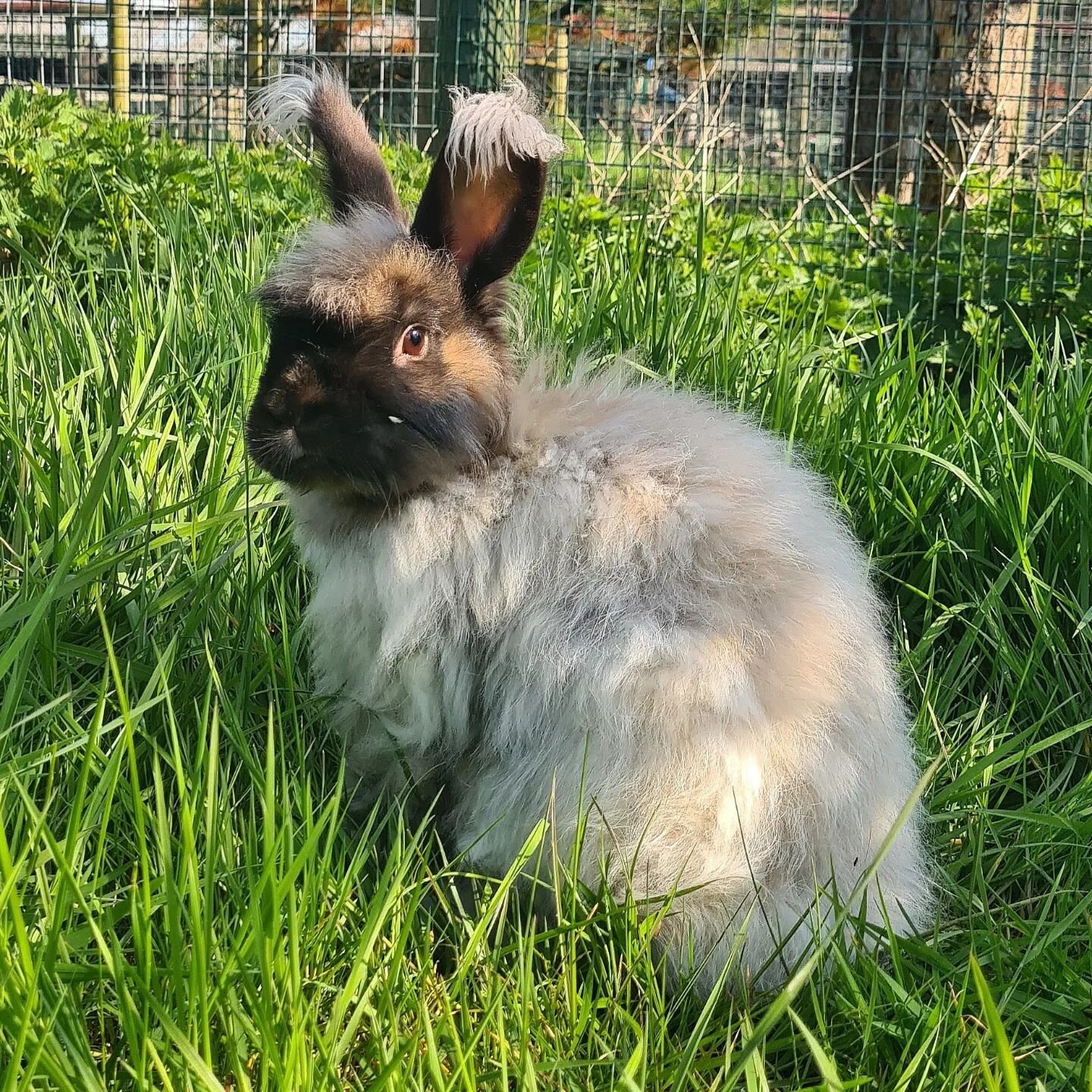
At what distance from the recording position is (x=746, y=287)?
4.25 meters

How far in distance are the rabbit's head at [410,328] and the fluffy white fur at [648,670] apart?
0.10 meters

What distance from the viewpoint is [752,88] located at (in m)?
8.12

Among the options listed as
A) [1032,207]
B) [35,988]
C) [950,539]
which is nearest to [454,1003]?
[35,988]

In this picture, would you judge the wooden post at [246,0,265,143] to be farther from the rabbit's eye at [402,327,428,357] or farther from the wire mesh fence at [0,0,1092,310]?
the rabbit's eye at [402,327,428,357]

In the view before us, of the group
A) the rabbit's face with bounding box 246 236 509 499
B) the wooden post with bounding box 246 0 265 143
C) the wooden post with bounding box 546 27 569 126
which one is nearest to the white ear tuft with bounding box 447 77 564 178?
the rabbit's face with bounding box 246 236 509 499

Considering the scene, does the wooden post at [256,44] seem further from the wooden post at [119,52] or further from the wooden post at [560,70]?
the wooden post at [560,70]

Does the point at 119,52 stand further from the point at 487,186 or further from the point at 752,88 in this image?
the point at 487,186

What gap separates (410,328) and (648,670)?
72 centimetres

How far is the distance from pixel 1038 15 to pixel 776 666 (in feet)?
17.1

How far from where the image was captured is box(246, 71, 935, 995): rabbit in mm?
1898

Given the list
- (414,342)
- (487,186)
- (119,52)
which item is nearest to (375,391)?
(414,342)

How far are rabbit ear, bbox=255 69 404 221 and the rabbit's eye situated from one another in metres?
0.36

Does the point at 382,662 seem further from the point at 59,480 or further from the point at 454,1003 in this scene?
the point at 59,480

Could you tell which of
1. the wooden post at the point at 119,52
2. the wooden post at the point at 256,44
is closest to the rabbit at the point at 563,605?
the wooden post at the point at 256,44
